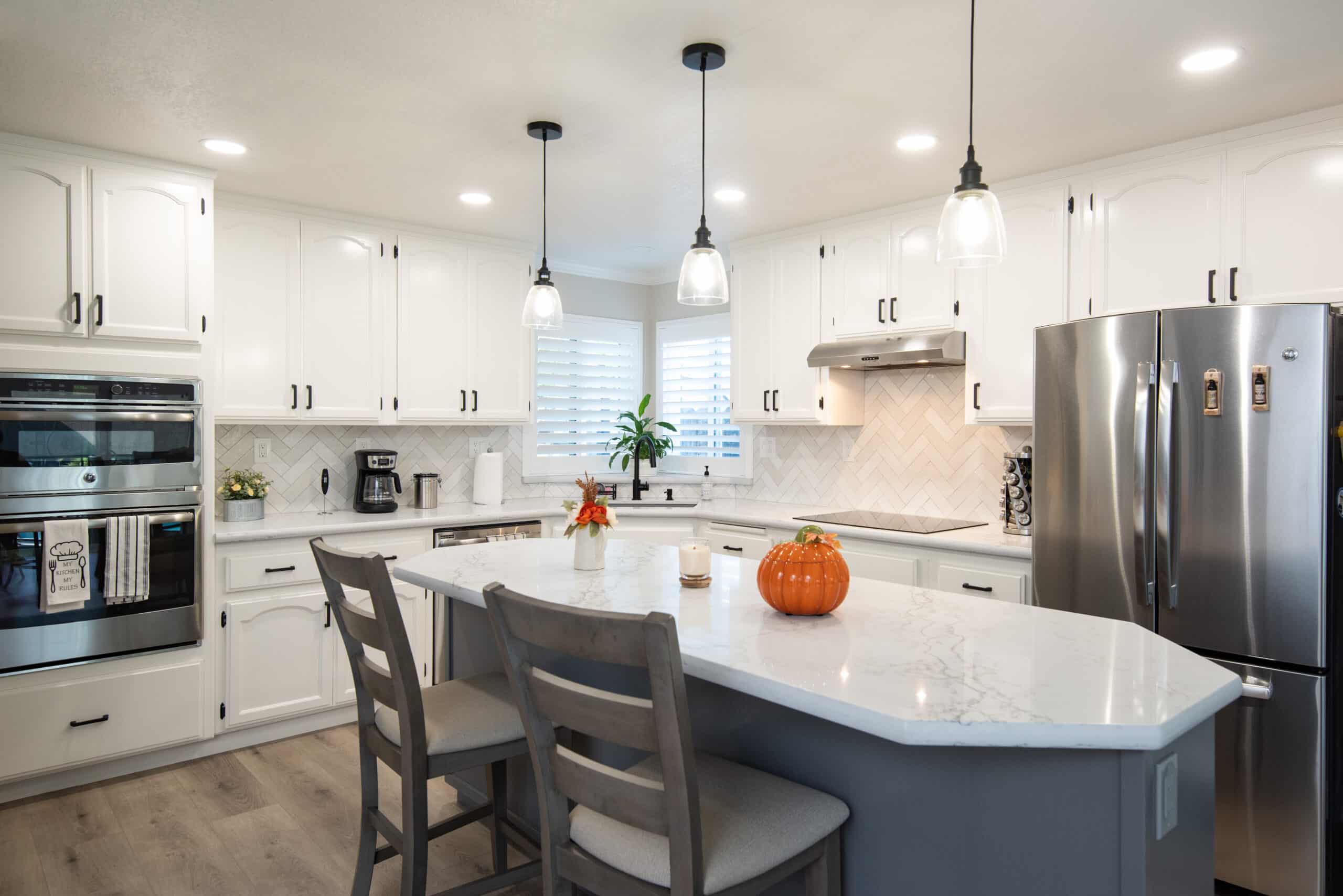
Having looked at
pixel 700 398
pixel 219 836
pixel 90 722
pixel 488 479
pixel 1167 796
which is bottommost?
pixel 219 836

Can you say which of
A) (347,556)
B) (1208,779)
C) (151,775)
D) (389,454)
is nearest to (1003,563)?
(1208,779)

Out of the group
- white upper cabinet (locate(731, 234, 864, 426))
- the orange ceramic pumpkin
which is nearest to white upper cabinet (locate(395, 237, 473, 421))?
white upper cabinet (locate(731, 234, 864, 426))

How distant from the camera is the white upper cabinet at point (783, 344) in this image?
4199 mm

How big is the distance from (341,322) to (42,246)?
4.00 ft

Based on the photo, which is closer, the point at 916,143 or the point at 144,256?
the point at 916,143

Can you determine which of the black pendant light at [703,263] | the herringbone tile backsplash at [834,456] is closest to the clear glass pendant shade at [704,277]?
the black pendant light at [703,263]

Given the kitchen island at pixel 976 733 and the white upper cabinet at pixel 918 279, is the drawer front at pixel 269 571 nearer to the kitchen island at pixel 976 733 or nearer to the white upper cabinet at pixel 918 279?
the kitchen island at pixel 976 733

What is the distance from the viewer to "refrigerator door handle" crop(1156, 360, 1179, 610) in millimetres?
2562

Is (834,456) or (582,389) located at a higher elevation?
(582,389)

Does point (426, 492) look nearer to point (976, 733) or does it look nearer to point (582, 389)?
point (582, 389)

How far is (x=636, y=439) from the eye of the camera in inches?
200

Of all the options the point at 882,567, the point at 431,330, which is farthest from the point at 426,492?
the point at 882,567

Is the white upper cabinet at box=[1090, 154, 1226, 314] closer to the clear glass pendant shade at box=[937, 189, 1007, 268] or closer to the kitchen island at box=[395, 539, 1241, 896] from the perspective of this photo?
the clear glass pendant shade at box=[937, 189, 1007, 268]

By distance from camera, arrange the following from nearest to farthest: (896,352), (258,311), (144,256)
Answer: (144,256)
(896,352)
(258,311)
